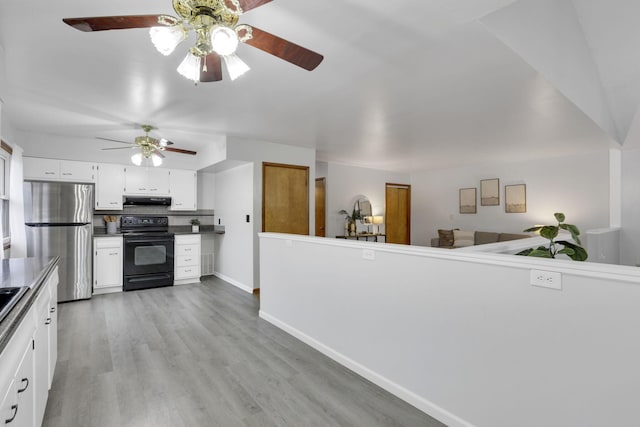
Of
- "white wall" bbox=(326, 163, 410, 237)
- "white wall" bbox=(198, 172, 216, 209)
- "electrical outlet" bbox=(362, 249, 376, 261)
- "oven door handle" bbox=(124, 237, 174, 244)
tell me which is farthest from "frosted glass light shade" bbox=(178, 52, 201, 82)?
"white wall" bbox=(326, 163, 410, 237)

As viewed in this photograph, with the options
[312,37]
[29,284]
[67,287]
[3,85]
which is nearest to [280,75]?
[312,37]

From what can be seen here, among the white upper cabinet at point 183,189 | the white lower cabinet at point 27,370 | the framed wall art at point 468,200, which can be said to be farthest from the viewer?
the framed wall art at point 468,200

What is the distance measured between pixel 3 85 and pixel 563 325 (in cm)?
430

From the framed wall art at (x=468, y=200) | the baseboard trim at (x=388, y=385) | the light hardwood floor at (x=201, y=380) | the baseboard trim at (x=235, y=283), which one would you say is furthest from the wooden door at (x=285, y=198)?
the framed wall art at (x=468, y=200)

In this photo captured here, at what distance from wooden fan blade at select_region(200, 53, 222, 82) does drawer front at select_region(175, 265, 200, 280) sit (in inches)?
170

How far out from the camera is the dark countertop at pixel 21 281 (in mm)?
1059

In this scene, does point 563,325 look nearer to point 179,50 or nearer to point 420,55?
point 420,55

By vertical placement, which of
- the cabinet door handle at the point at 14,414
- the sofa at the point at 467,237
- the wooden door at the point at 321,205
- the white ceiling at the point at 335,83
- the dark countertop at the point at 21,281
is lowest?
the cabinet door handle at the point at 14,414

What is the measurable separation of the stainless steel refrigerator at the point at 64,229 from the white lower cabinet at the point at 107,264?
106 millimetres

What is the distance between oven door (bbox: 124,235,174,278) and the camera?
4918 millimetres

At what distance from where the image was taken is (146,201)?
5324 millimetres

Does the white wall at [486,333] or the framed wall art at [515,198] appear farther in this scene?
the framed wall art at [515,198]

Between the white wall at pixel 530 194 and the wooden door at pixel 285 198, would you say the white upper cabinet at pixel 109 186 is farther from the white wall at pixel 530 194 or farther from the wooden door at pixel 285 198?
the white wall at pixel 530 194

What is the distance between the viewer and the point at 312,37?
2.05 m
